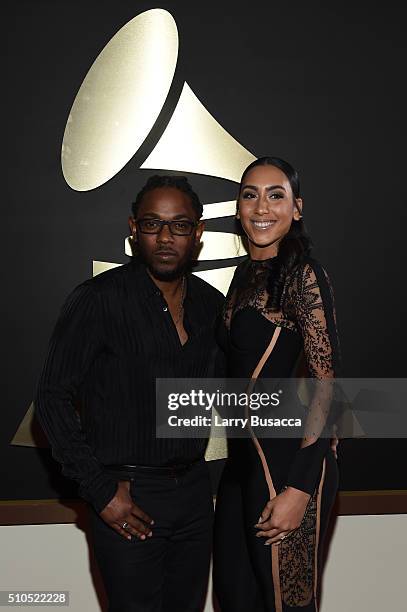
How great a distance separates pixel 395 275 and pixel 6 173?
63.8 inches

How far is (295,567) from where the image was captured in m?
1.92

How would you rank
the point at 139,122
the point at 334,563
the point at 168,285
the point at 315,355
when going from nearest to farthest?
the point at 315,355 → the point at 168,285 → the point at 139,122 → the point at 334,563

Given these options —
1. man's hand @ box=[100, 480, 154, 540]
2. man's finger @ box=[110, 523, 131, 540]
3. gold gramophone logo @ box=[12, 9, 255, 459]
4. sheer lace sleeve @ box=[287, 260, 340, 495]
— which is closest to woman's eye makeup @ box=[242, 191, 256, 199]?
sheer lace sleeve @ box=[287, 260, 340, 495]

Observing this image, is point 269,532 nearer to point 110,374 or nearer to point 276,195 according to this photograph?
point 110,374

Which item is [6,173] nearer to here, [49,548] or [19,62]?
[19,62]

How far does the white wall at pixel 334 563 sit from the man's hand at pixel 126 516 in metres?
0.90

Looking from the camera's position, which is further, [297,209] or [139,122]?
[139,122]

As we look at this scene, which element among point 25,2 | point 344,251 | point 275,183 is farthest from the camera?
point 344,251

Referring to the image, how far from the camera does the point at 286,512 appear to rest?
1.87m

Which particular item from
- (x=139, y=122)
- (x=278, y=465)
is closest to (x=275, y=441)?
(x=278, y=465)

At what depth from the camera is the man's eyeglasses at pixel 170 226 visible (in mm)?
2117

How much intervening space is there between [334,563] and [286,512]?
128 centimetres

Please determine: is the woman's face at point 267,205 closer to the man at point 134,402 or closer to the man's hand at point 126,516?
the man at point 134,402

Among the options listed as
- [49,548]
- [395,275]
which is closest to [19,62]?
[395,275]
